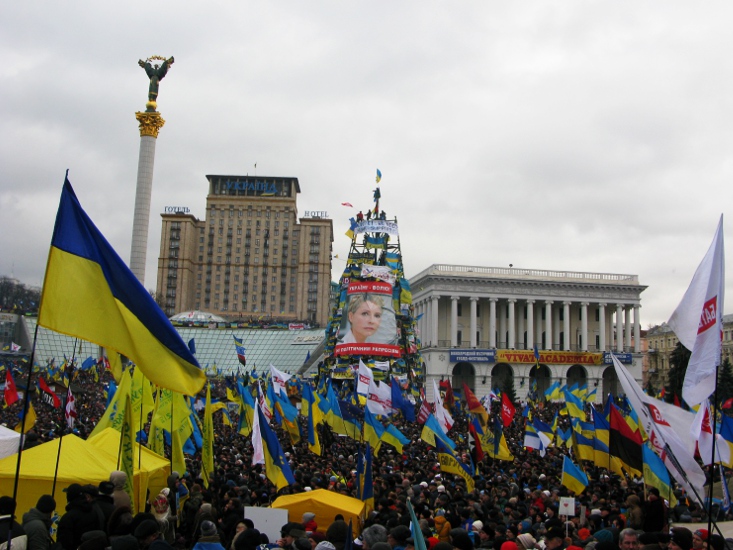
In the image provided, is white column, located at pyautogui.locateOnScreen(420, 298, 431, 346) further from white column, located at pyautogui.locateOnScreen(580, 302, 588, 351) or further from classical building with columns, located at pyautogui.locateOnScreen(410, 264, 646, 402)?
white column, located at pyautogui.locateOnScreen(580, 302, 588, 351)

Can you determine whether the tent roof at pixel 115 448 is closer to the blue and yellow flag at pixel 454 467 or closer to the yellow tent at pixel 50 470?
the yellow tent at pixel 50 470

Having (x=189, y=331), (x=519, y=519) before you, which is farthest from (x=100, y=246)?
(x=189, y=331)

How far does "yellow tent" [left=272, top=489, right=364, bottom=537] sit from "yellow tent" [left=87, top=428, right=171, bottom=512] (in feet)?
7.46

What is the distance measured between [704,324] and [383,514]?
509 centimetres

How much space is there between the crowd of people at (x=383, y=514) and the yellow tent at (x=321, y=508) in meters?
0.06

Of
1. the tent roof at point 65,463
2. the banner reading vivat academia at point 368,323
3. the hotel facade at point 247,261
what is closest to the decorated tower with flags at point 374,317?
the banner reading vivat academia at point 368,323

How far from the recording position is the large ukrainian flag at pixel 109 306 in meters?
6.70

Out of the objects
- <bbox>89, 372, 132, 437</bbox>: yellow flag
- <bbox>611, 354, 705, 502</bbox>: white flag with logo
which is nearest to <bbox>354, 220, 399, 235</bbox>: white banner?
<bbox>89, 372, 132, 437</bbox>: yellow flag

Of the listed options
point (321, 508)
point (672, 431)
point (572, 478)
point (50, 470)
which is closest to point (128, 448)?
point (50, 470)

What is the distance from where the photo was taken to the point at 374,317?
47500 millimetres

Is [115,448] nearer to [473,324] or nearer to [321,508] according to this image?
[321,508]

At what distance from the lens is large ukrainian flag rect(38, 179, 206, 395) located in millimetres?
6703

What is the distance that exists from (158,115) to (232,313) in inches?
2610

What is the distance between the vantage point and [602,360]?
67938 millimetres
